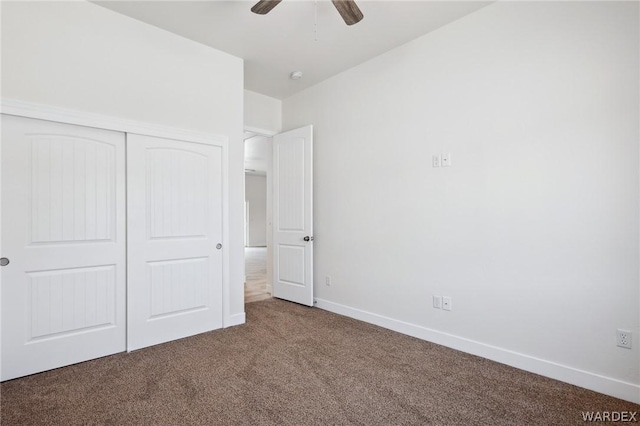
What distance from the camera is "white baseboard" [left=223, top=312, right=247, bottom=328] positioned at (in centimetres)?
343

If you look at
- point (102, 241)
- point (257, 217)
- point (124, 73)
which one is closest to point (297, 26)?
point (124, 73)

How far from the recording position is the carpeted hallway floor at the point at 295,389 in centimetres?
188

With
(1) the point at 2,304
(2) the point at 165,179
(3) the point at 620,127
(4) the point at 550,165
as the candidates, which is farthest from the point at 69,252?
(3) the point at 620,127

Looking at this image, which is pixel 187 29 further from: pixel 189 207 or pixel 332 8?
pixel 189 207

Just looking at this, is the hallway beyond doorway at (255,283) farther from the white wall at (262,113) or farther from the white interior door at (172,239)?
the white wall at (262,113)

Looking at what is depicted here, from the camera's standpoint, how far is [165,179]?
10.0ft

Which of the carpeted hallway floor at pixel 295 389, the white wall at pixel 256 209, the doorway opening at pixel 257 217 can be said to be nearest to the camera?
the carpeted hallway floor at pixel 295 389

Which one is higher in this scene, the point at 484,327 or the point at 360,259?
the point at 360,259

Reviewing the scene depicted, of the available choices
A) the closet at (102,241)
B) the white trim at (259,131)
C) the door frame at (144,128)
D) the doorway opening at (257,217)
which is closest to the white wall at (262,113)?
the white trim at (259,131)

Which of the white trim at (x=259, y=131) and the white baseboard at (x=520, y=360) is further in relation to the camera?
the white trim at (x=259, y=131)

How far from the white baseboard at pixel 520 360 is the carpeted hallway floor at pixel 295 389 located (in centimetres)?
7

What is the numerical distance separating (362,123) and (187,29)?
6.63 feet

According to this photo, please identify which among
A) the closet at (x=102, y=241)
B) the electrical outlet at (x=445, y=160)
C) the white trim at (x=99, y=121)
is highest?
the white trim at (x=99, y=121)

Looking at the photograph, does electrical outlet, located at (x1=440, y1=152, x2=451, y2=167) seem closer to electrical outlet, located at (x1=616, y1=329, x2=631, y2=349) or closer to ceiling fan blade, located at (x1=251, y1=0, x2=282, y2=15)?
electrical outlet, located at (x1=616, y1=329, x2=631, y2=349)
